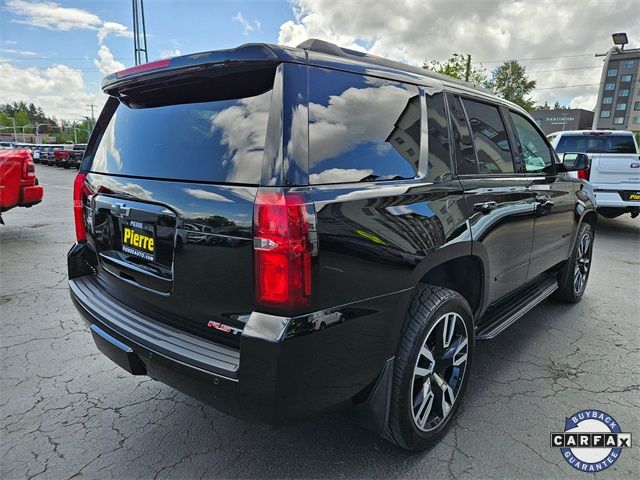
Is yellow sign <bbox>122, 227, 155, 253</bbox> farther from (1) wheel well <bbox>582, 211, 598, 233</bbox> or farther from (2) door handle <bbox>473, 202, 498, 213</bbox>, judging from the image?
(1) wheel well <bbox>582, 211, 598, 233</bbox>

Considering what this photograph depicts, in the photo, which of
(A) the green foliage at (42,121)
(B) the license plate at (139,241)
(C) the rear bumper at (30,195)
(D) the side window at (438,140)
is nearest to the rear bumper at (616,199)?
(D) the side window at (438,140)

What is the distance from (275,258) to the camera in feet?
5.31

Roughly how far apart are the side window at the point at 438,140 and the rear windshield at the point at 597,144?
8512 mm

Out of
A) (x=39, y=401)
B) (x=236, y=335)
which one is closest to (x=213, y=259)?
(x=236, y=335)

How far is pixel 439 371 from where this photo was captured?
236 cm

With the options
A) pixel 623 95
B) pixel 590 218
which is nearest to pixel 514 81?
pixel 623 95

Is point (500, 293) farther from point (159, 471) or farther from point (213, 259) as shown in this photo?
point (159, 471)

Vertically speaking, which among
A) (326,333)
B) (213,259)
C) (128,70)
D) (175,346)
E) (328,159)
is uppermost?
(128,70)

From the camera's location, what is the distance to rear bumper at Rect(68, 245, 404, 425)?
162 cm

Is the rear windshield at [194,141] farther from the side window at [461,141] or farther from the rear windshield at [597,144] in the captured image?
the rear windshield at [597,144]

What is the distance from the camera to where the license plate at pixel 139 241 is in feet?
6.67

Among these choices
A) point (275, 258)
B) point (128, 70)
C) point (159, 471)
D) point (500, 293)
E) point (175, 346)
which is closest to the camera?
point (275, 258)

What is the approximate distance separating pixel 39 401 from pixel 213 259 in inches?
73.2

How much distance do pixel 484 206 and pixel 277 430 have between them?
1.74 metres
